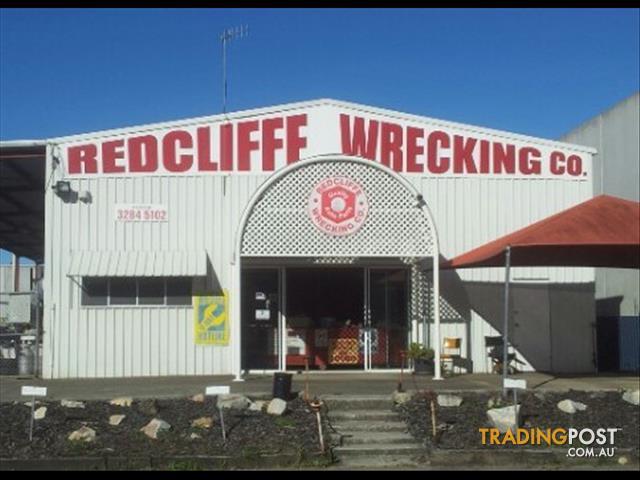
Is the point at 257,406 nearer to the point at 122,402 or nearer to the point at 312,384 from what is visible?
the point at 122,402

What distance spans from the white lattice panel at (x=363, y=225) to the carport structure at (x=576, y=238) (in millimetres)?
1680

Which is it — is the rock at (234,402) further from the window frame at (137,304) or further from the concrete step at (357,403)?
the window frame at (137,304)

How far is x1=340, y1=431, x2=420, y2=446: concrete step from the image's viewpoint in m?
11.7

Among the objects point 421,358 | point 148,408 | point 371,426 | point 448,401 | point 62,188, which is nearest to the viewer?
point 371,426

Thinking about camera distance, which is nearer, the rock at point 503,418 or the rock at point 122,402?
the rock at point 503,418

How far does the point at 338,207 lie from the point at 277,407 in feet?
19.0

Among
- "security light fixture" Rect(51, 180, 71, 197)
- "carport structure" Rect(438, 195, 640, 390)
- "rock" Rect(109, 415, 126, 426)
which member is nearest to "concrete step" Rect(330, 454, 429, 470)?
"rock" Rect(109, 415, 126, 426)

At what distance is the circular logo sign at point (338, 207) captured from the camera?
17.6 meters

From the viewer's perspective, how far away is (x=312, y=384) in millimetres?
16031

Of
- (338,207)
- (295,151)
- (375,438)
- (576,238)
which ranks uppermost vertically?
(295,151)

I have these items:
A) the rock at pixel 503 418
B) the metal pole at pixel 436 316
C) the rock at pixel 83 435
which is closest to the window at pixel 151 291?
the metal pole at pixel 436 316

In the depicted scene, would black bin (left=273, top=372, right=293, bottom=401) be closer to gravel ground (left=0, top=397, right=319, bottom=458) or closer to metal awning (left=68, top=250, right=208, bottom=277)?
gravel ground (left=0, top=397, right=319, bottom=458)

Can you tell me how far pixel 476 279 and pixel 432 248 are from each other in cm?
215

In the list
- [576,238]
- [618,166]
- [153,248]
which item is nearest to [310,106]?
[153,248]
